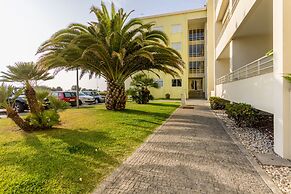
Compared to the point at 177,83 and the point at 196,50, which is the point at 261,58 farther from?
the point at 196,50

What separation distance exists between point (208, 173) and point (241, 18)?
8138mm

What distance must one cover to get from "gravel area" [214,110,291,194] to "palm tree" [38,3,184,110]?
5962 millimetres

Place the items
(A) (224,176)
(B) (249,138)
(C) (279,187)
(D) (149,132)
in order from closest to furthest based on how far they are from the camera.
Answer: (C) (279,187), (A) (224,176), (B) (249,138), (D) (149,132)

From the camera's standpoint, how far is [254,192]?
377 cm

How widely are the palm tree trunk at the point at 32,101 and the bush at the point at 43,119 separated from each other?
0.65ft

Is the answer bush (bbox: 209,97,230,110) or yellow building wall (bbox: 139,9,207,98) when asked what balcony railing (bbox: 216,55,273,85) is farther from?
yellow building wall (bbox: 139,9,207,98)

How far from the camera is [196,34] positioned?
39.7 metres

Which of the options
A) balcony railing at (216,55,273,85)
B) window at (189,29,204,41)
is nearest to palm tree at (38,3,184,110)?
balcony railing at (216,55,273,85)

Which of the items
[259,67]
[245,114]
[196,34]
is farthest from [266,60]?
[196,34]

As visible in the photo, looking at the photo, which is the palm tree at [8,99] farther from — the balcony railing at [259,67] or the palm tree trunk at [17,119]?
the balcony railing at [259,67]

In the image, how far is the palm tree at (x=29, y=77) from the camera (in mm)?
8516

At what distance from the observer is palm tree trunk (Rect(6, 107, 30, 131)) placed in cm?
777

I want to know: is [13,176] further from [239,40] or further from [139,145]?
Result: [239,40]

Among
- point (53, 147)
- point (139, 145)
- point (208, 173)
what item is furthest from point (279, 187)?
point (53, 147)
